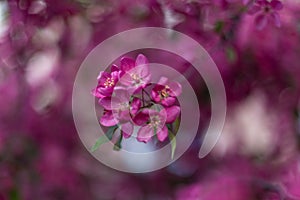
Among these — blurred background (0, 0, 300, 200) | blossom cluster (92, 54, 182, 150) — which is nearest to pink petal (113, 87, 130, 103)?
blossom cluster (92, 54, 182, 150)

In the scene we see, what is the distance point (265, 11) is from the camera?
0.98 metres

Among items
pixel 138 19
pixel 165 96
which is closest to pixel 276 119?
pixel 138 19

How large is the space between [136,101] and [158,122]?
0.14 feet

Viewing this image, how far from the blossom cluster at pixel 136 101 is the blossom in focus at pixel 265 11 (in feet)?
→ 0.90

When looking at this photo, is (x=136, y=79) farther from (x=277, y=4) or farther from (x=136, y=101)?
(x=277, y=4)

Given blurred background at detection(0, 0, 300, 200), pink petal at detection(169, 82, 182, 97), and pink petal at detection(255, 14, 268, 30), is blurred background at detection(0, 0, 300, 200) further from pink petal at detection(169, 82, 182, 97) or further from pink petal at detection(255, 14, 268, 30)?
pink petal at detection(169, 82, 182, 97)

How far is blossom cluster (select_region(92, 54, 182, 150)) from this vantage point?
735 mm

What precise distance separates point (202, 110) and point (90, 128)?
0.30m

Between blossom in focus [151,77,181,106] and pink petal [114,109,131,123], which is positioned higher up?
blossom in focus [151,77,181,106]

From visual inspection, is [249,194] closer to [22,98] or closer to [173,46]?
[173,46]

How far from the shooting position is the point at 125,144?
108 cm

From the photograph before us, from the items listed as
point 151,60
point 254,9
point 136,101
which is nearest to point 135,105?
point 136,101

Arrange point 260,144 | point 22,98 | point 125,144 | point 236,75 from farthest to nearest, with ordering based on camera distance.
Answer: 1. point 260,144
2. point 22,98
3. point 236,75
4. point 125,144

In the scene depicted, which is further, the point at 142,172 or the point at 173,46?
the point at 142,172
